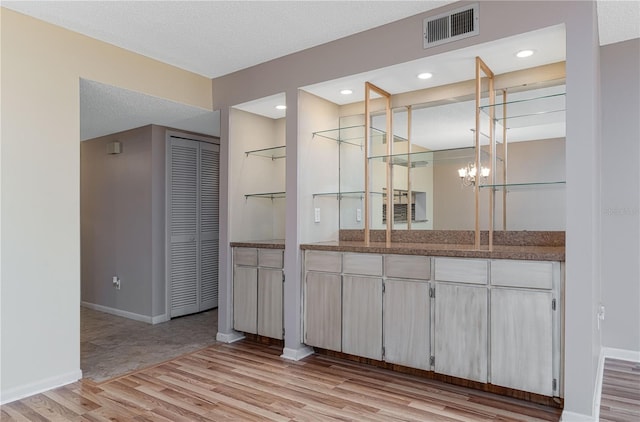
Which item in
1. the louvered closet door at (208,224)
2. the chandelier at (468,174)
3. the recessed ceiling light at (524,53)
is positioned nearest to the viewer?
the recessed ceiling light at (524,53)

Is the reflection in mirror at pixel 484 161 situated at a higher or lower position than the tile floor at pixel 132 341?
higher

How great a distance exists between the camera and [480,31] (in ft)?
9.01

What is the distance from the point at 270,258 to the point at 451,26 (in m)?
2.40

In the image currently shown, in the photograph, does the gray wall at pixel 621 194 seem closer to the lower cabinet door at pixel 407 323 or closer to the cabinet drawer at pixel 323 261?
the lower cabinet door at pixel 407 323

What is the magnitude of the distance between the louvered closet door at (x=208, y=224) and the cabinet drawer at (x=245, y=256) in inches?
60.1

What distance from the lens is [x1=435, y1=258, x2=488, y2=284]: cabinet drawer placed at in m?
2.76

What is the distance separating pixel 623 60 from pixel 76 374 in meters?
4.98

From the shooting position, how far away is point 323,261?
355cm

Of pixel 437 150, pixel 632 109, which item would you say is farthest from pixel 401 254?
pixel 632 109

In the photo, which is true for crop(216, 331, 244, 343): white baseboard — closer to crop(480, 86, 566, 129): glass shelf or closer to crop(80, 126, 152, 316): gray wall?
crop(80, 126, 152, 316): gray wall

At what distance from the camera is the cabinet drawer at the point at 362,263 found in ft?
10.6

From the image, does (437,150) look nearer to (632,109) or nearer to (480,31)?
(480,31)

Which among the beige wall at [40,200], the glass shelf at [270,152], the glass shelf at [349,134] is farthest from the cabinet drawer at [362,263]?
the beige wall at [40,200]

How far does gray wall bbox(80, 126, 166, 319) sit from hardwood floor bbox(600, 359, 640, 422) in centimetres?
440
